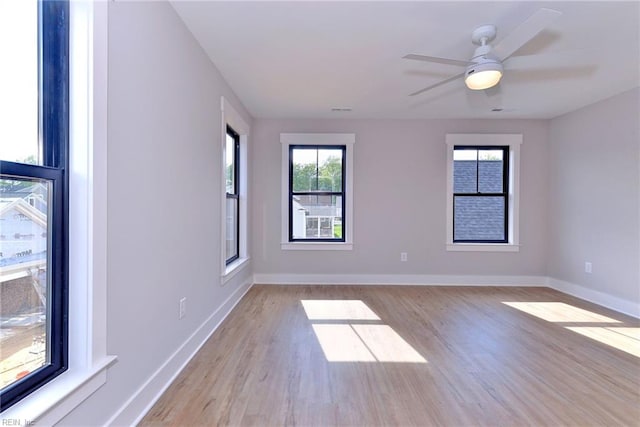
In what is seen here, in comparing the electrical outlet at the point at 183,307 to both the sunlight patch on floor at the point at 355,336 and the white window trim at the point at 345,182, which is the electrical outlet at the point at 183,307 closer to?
the sunlight patch on floor at the point at 355,336

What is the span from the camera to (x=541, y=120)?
14.6 feet

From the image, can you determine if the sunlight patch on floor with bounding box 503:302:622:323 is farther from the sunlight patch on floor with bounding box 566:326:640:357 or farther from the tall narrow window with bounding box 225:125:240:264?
the tall narrow window with bounding box 225:125:240:264

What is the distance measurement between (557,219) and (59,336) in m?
5.43

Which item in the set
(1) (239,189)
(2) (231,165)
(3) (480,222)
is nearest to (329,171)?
(1) (239,189)

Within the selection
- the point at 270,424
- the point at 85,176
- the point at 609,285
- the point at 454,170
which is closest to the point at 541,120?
the point at 454,170

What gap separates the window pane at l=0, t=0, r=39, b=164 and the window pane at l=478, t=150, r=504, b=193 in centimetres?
492

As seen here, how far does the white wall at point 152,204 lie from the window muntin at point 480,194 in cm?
368

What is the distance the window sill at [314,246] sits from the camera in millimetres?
4527

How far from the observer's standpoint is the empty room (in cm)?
121

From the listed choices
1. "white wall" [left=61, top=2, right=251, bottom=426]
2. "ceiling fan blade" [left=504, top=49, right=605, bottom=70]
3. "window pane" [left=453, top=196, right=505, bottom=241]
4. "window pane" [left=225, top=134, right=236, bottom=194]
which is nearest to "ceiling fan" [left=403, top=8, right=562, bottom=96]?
"ceiling fan blade" [left=504, top=49, right=605, bottom=70]

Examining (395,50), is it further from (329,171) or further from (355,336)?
(355,336)

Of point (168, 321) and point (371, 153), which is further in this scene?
point (371, 153)

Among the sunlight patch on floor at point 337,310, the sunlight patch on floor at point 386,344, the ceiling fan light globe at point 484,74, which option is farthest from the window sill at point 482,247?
the ceiling fan light globe at point 484,74

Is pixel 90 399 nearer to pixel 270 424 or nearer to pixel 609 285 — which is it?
pixel 270 424
